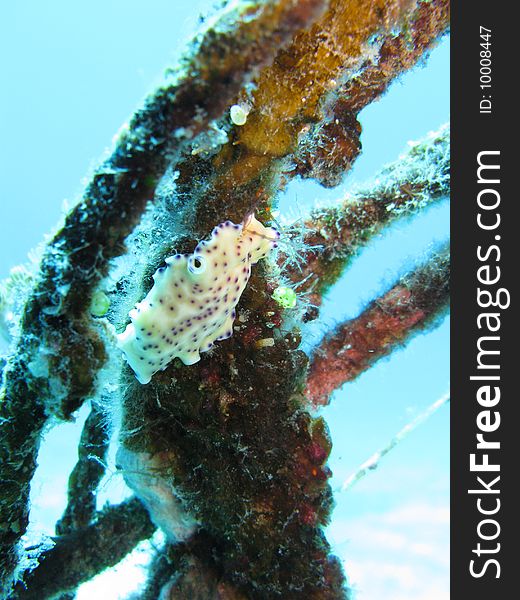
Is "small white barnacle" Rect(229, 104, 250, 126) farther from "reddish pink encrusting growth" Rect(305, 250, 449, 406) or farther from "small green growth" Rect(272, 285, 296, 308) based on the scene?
"reddish pink encrusting growth" Rect(305, 250, 449, 406)

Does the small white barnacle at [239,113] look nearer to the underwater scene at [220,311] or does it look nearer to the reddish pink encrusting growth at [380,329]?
the underwater scene at [220,311]

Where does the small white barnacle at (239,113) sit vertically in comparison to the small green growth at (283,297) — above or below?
above

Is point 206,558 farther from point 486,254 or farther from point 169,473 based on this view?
point 486,254

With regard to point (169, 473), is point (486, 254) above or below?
above

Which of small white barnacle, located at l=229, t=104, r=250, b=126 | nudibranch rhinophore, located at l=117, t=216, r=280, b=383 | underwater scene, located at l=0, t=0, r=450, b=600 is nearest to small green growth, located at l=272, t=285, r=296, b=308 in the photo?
underwater scene, located at l=0, t=0, r=450, b=600

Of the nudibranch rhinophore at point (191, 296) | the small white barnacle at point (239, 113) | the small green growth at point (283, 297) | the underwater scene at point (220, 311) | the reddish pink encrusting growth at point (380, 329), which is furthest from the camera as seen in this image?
the reddish pink encrusting growth at point (380, 329)

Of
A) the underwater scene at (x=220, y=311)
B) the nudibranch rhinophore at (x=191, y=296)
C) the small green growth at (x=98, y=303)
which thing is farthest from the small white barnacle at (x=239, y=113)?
the small green growth at (x=98, y=303)

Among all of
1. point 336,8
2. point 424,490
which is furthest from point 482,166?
point 424,490
